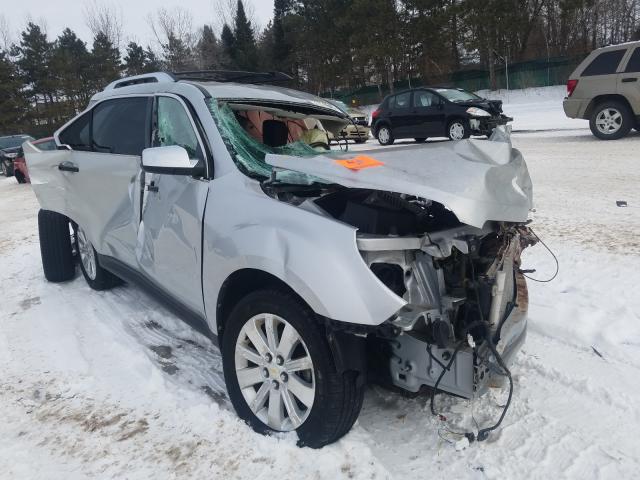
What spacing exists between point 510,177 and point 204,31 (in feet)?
224

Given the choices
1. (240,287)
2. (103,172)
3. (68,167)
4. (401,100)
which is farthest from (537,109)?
(240,287)

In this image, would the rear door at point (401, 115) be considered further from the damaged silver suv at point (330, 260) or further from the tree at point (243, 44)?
the tree at point (243, 44)

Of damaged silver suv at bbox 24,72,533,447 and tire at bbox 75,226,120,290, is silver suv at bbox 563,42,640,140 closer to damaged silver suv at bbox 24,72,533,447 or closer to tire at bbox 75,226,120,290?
damaged silver suv at bbox 24,72,533,447

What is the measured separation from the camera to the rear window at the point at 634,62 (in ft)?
35.3

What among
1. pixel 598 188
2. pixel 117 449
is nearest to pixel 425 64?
pixel 598 188

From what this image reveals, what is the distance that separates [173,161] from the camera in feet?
9.34

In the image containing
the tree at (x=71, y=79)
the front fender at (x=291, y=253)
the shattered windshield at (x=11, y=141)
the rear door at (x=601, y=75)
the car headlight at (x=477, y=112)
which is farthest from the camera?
the tree at (x=71, y=79)

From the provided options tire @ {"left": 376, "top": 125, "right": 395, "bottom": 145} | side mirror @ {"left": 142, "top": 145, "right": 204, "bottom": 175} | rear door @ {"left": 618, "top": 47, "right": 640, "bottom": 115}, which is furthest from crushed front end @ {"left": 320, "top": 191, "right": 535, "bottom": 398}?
tire @ {"left": 376, "top": 125, "right": 395, "bottom": 145}

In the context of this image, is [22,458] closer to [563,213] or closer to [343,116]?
[343,116]

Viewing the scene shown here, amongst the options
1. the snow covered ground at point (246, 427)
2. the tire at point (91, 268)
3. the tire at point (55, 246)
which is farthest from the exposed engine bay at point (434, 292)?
the tire at point (55, 246)

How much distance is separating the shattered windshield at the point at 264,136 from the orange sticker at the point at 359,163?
0.20m

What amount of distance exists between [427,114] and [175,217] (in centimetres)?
1330

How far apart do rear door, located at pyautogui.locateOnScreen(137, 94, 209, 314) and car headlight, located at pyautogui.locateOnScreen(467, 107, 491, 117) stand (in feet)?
39.8

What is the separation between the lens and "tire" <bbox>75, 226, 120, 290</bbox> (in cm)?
482
